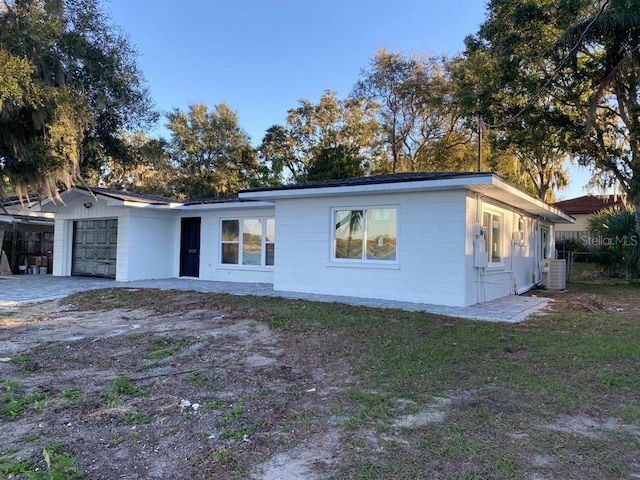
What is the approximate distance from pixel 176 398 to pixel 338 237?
22.2 feet

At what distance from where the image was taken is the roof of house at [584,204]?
29.3m

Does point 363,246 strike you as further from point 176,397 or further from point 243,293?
point 176,397

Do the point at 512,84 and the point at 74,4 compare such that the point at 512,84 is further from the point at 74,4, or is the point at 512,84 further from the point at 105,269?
the point at 105,269

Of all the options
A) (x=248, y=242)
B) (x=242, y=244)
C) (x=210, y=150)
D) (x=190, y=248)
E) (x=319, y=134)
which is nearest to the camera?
(x=248, y=242)

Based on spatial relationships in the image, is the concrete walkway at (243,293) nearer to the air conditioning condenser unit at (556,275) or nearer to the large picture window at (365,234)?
the large picture window at (365,234)

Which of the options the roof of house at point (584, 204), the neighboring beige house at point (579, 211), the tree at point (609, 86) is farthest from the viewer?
the roof of house at point (584, 204)

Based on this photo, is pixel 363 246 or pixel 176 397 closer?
pixel 176 397

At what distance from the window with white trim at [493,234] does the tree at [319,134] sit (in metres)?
15.1

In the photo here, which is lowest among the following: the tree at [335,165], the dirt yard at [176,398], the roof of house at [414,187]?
the dirt yard at [176,398]

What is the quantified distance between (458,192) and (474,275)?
1.79 metres

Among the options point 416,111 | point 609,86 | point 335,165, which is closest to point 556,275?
point 609,86

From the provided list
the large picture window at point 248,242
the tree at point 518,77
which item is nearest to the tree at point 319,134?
the tree at point 518,77

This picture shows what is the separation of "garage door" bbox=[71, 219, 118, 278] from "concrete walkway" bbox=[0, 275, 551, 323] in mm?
490

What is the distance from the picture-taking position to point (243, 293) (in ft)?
33.6
